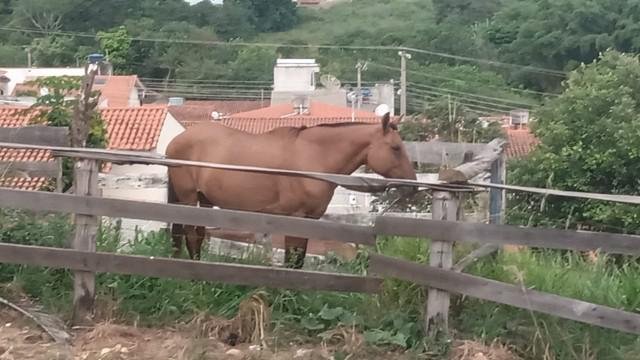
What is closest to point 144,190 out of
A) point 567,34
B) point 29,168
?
point 29,168

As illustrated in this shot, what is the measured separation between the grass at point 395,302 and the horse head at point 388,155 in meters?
1.32

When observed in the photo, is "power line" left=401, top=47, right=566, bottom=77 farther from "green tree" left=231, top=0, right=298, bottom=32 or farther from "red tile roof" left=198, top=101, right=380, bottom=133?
"red tile roof" left=198, top=101, right=380, bottom=133

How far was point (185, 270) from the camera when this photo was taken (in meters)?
5.36

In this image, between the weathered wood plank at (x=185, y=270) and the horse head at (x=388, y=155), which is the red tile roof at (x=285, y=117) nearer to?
the horse head at (x=388, y=155)

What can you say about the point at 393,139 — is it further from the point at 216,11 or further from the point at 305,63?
the point at 216,11

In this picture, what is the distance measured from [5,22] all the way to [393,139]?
3760 inches

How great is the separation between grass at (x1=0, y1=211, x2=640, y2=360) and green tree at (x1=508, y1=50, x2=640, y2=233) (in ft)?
61.4

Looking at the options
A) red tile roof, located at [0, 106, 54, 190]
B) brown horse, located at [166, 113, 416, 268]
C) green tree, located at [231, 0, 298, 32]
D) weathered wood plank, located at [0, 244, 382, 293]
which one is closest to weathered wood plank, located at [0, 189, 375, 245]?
weathered wood plank, located at [0, 244, 382, 293]

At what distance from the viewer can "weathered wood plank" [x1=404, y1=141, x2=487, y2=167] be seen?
7311 millimetres

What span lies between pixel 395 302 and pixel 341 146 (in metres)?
2.01

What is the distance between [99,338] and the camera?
506 centimetres

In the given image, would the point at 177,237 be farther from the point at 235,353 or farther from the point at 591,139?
the point at 591,139

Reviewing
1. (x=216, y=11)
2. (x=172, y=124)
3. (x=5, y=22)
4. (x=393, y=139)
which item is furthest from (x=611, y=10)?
(x=393, y=139)

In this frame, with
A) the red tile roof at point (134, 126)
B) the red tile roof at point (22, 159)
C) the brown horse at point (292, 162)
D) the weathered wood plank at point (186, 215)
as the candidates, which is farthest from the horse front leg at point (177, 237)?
the red tile roof at point (134, 126)
